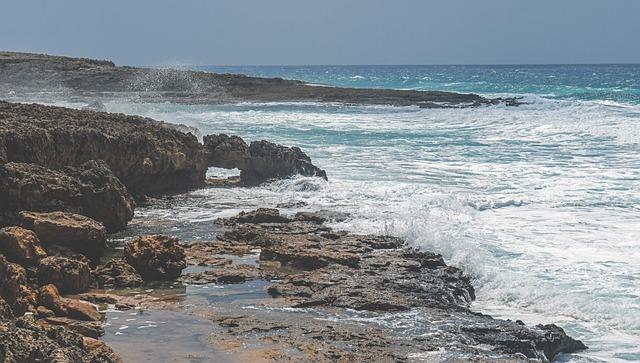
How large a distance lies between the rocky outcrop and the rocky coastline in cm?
358

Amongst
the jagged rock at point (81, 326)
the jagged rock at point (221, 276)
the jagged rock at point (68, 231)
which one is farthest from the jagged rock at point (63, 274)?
the jagged rock at point (221, 276)

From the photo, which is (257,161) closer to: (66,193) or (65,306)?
(66,193)

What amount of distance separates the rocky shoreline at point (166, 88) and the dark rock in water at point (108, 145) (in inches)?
1233

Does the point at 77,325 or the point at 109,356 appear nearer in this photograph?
the point at 109,356

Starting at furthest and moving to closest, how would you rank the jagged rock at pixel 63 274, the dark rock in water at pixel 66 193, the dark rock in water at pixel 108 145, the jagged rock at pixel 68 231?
1. the dark rock in water at pixel 108 145
2. the dark rock in water at pixel 66 193
3. the jagged rock at pixel 68 231
4. the jagged rock at pixel 63 274

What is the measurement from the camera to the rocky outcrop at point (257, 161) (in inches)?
701

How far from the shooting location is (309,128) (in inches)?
1331

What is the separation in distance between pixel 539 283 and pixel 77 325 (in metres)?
5.63

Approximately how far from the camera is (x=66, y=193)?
10.5 m

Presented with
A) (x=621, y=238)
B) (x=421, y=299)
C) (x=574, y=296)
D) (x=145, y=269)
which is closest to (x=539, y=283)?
(x=574, y=296)

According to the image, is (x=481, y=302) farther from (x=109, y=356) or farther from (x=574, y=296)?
(x=109, y=356)

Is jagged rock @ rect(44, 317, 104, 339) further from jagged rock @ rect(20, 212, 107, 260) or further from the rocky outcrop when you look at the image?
the rocky outcrop

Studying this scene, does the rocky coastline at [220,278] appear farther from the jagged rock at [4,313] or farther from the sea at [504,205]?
the sea at [504,205]

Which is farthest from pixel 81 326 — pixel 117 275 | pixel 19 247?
pixel 117 275
